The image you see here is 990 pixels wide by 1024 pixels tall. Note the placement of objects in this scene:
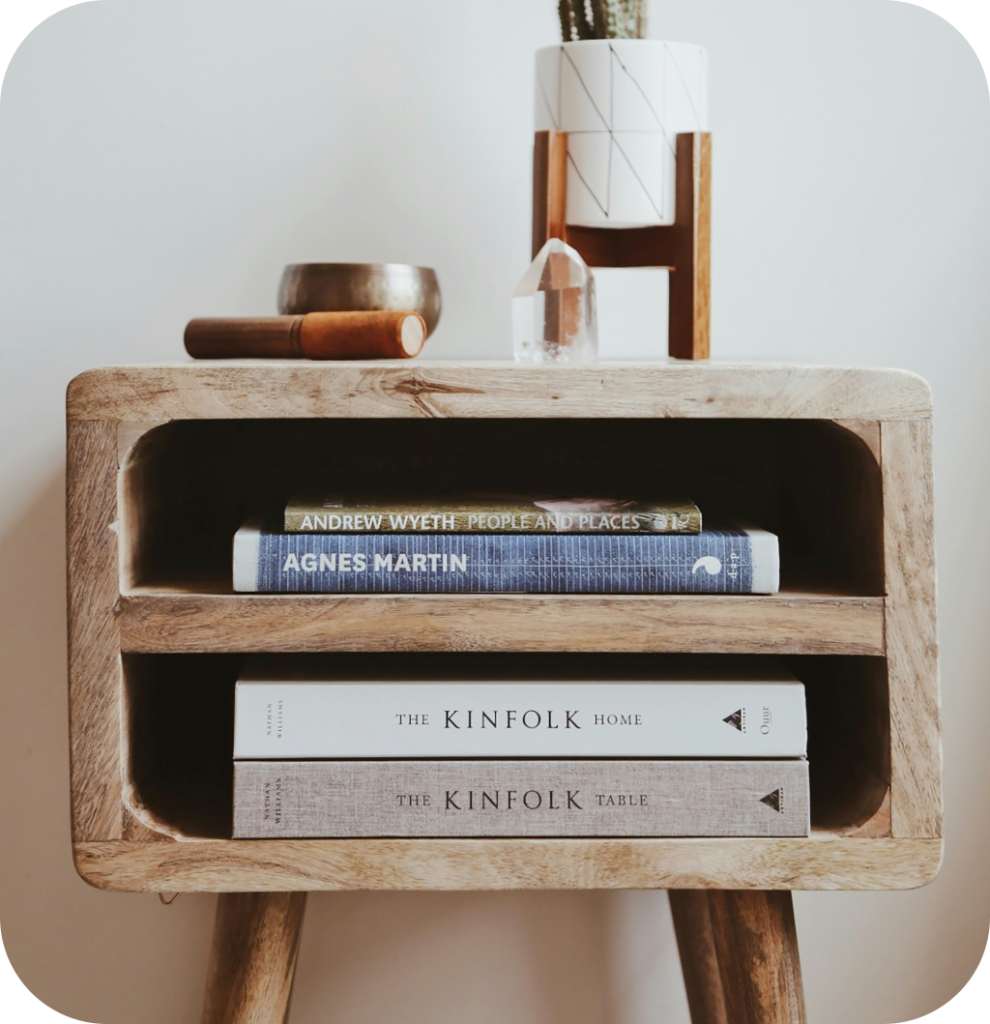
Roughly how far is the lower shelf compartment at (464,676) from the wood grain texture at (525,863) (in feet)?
0.06

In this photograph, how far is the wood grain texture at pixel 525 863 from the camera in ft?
2.12

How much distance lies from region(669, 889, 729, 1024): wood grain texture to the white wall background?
15cm

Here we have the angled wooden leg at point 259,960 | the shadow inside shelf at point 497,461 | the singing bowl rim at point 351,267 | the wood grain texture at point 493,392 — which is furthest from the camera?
the shadow inside shelf at point 497,461

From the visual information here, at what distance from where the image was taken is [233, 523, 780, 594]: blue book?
65cm

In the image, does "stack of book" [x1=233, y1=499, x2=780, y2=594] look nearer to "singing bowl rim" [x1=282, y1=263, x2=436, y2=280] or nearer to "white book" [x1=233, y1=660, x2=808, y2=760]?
"white book" [x1=233, y1=660, x2=808, y2=760]

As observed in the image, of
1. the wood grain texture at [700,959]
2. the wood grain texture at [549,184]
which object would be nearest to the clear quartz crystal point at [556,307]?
the wood grain texture at [549,184]

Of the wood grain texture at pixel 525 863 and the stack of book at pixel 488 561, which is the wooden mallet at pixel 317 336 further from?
the wood grain texture at pixel 525 863

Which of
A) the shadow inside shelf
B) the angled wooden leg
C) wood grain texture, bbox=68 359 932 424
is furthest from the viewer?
the shadow inside shelf

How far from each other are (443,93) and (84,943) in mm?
958

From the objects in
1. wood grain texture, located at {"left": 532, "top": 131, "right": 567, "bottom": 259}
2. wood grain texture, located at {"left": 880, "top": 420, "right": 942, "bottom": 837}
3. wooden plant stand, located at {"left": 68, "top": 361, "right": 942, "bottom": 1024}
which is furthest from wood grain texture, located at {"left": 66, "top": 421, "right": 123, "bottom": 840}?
wood grain texture, located at {"left": 880, "top": 420, "right": 942, "bottom": 837}

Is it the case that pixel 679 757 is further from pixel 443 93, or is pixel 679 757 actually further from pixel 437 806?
pixel 443 93

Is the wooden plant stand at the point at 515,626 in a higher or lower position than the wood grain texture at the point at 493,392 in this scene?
lower

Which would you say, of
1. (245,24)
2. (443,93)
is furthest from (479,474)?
(245,24)

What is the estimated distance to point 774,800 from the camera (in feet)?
2.17
